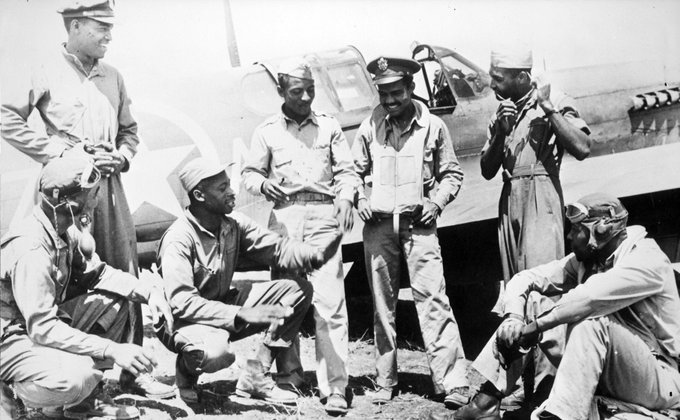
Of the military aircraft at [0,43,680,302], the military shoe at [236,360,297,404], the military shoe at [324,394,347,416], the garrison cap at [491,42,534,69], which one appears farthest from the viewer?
the military aircraft at [0,43,680,302]

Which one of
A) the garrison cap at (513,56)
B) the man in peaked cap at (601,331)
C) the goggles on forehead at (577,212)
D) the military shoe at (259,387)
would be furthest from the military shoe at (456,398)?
the garrison cap at (513,56)

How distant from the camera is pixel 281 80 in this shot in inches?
175

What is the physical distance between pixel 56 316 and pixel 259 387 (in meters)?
1.26

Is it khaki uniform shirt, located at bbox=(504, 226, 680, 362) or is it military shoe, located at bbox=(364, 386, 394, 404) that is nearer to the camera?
khaki uniform shirt, located at bbox=(504, 226, 680, 362)

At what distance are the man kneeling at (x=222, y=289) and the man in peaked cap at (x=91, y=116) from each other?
49 cm

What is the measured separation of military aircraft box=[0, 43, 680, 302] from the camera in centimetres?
523

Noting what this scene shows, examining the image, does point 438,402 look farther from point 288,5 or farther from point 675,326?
point 288,5

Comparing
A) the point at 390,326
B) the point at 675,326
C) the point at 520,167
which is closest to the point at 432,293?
the point at 390,326

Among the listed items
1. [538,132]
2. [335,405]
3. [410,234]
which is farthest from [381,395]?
[538,132]

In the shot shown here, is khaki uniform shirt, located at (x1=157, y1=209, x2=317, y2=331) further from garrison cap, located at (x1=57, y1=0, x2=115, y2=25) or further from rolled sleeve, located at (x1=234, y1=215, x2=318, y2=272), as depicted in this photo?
garrison cap, located at (x1=57, y1=0, x2=115, y2=25)

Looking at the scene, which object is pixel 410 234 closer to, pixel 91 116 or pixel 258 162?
pixel 258 162

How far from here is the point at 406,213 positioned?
440 cm

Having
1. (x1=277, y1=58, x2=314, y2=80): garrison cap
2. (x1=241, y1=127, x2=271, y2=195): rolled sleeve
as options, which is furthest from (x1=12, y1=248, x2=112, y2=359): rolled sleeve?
(x1=277, y1=58, x2=314, y2=80): garrison cap

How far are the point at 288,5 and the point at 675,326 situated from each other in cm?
350
